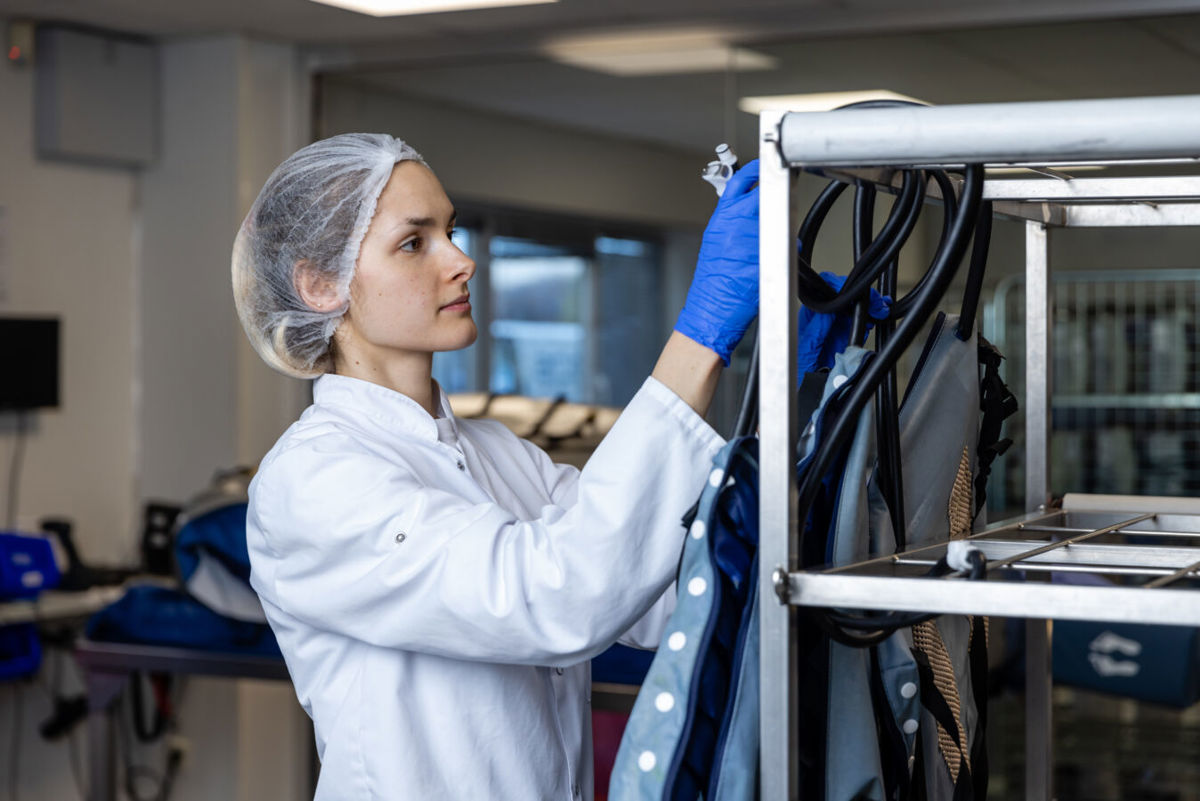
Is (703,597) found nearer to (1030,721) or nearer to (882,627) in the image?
(882,627)

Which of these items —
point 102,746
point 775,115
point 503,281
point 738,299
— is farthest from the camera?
point 503,281

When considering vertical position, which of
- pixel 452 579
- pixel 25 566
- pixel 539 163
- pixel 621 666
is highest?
pixel 539 163

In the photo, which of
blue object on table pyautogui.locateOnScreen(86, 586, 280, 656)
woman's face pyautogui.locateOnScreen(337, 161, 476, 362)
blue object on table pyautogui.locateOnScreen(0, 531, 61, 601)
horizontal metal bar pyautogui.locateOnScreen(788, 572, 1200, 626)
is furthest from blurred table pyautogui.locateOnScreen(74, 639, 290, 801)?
horizontal metal bar pyautogui.locateOnScreen(788, 572, 1200, 626)

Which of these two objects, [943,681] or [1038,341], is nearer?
Result: [943,681]

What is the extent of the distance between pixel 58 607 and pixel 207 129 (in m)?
1.43

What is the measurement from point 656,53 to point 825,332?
2.72 meters

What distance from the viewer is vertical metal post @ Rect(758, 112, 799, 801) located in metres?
0.83

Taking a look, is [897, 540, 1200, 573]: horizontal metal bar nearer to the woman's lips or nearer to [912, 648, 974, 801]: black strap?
[912, 648, 974, 801]: black strap

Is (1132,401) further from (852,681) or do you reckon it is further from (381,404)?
(852,681)

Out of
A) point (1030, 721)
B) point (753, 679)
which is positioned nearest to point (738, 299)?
point (753, 679)

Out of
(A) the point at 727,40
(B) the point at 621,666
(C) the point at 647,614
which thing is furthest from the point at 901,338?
(A) the point at 727,40

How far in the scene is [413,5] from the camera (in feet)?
11.0

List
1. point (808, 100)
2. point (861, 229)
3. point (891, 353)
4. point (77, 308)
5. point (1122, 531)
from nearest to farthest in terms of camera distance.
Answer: point (891, 353) → point (861, 229) → point (1122, 531) → point (808, 100) → point (77, 308)

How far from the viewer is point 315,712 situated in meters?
1.33
